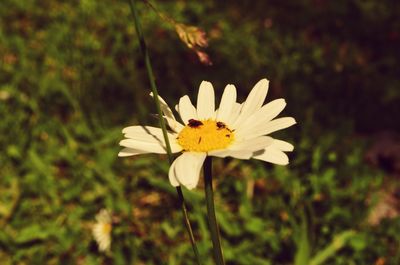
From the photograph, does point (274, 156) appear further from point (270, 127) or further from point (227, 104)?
point (227, 104)

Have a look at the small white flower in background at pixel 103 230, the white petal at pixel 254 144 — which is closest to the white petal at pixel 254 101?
the white petal at pixel 254 144

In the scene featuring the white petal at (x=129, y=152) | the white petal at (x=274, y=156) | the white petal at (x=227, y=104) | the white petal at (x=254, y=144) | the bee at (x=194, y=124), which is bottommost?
the white petal at (x=274, y=156)

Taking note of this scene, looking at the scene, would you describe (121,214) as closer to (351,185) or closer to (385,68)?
(351,185)

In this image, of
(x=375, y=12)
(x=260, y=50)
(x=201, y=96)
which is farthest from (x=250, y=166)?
(x=375, y=12)

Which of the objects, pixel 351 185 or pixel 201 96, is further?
pixel 351 185

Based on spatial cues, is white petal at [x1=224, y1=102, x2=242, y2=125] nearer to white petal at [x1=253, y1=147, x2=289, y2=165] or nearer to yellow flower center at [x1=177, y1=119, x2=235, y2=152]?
yellow flower center at [x1=177, y1=119, x2=235, y2=152]

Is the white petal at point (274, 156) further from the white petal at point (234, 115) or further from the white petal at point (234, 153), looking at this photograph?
the white petal at point (234, 115)

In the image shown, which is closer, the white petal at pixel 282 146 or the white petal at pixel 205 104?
the white petal at pixel 282 146

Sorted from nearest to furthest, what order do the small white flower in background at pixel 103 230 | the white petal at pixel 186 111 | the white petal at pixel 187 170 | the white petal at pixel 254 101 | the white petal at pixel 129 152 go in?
the white petal at pixel 187 170 < the white petal at pixel 129 152 < the white petal at pixel 254 101 < the white petal at pixel 186 111 < the small white flower in background at pixel 103 230
